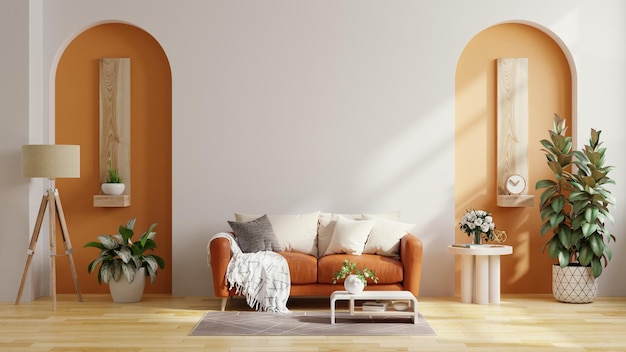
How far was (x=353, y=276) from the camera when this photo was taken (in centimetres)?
620

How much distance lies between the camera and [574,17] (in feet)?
24.7

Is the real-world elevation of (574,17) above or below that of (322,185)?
above

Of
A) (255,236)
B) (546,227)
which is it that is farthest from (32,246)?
(546,227)

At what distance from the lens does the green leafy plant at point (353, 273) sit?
6309 millimetres

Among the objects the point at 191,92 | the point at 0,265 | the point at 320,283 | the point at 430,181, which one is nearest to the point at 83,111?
the point at 191,92

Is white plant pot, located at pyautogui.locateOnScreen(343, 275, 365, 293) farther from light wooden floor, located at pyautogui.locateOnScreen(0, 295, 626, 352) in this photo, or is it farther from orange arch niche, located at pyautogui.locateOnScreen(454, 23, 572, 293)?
orange arch niche, located at pyautogui.locateOnScreen(454, 23, 572, 293)

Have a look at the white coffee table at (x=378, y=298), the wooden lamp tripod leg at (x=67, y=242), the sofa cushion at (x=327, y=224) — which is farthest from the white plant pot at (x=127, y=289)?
the white coffee table at (x=378, y=298)

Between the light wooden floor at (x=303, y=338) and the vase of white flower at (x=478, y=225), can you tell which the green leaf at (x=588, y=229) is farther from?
the vase of white flower at (x=478, y=225)

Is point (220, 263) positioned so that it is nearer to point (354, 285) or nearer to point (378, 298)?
point (354, 285)

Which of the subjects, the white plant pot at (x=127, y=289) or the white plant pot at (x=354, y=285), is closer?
the white plant pot at (x=354, y=285)

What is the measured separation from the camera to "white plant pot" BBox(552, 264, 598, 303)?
7.00 metres

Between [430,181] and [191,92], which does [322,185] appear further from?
[191,92]

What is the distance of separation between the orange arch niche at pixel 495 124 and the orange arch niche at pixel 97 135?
10.0 ft

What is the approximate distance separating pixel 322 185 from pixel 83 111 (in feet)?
8.50
